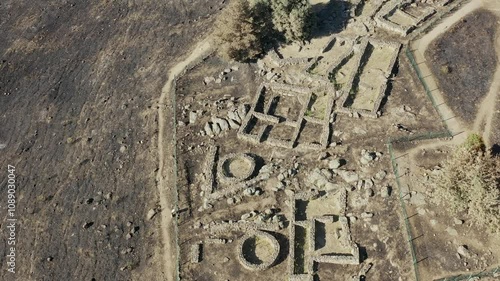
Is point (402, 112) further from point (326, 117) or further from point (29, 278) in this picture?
point (29, 278)

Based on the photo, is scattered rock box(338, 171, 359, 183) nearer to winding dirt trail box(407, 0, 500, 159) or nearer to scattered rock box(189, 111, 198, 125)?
winding dirt trail box(407, 0, 500, 159)

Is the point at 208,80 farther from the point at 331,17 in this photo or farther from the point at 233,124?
the point at 331,17

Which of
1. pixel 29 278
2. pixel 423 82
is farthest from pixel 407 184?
pixel 29 278

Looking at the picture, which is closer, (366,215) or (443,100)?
(366,215)

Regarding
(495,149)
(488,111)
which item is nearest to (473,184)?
(495,149)

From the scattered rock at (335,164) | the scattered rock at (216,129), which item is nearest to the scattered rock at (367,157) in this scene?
the scattered rock at (335,164)

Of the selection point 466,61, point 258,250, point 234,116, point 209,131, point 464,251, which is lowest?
point 258,250

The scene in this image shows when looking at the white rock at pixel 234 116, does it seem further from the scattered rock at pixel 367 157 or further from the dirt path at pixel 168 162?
the scattered rock at pixel 367 157

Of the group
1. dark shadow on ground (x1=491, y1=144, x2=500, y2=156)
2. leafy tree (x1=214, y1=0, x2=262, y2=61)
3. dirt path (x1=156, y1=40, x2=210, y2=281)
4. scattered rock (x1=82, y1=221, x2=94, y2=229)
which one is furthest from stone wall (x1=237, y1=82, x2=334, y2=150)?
scattered rock (x1=82, y1=221, x2=94, y2=229)
